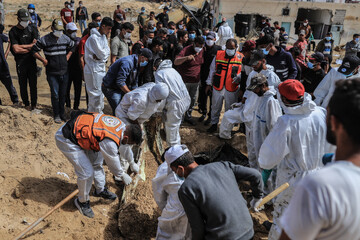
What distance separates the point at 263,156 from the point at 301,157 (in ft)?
1.22

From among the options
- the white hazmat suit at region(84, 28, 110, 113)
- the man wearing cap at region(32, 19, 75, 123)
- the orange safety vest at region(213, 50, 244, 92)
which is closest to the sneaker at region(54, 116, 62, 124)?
the man wearing cap at region(32, 19, 75, 123)

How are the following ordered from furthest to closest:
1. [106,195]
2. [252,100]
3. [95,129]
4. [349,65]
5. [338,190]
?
[252,100], [349,65], [106,195], [95,129], [338,190]

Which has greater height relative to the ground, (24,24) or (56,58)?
(24,24)

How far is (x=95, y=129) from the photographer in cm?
372

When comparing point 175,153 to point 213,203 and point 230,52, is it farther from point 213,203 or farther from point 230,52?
point 230,52

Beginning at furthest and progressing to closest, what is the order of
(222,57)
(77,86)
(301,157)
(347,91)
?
1. (77,86)
2. (222,57)
3. (301,157)
4. (347,91)

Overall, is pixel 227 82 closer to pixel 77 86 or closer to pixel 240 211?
pixel 77 86

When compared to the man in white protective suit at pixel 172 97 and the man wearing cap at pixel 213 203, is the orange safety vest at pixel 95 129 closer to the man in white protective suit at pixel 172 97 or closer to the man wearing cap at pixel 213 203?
the man wearing cap at pixel 213 203

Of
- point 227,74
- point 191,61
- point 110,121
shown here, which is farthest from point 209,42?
point 110,121

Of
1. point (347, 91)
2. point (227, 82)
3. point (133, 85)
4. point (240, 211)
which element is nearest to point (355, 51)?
point (227, 82)

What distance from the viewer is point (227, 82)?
20.6 ft

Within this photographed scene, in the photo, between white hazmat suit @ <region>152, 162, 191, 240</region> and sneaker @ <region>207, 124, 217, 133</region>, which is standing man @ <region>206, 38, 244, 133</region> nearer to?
sneaker @ <region>207, 124, 217, 133</region>

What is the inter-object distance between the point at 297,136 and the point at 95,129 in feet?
7.24

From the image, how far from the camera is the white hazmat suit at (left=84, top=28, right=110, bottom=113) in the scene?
591 cm
